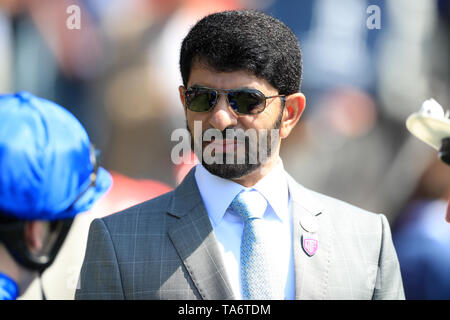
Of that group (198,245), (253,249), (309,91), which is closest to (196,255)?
(198,245)

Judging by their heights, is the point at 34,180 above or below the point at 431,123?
below

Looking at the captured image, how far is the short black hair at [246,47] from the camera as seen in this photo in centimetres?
229

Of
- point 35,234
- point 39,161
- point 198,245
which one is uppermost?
point 39,161

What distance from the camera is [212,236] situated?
2295 millimetres

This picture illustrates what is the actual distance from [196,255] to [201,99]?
0.65 m

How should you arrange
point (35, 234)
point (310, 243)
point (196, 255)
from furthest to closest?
point (35, 234) < point (310, 243) < point (196, 255)

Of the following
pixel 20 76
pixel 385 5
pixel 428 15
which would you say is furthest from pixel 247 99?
pixel 428 15

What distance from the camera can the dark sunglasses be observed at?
2.29 m

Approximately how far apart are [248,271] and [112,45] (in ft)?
6.03

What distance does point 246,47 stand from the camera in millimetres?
2295

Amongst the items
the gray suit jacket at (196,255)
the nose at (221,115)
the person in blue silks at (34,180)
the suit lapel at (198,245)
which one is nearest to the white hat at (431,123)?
the gray suit jacket at (196,255)

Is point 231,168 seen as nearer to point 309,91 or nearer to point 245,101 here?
point 245,101
